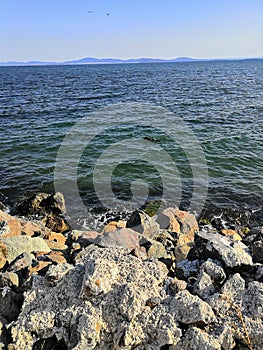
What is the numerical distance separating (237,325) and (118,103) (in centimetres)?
3568

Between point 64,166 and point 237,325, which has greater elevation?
point 237,325

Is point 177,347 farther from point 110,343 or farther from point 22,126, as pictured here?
point 22,126

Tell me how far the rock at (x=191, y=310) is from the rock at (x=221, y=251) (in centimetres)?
138

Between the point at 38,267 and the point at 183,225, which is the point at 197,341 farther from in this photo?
the point at 183,225

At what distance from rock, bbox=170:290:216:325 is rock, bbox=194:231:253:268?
1.38 m

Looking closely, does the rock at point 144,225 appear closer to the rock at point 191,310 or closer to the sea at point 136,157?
the sea at point 136,157

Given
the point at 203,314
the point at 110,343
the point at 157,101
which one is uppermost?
the point at 203,314

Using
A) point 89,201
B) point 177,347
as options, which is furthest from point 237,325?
point 89,201

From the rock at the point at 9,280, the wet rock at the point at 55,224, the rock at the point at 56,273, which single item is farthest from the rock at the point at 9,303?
the wet rock at the point at 55,224

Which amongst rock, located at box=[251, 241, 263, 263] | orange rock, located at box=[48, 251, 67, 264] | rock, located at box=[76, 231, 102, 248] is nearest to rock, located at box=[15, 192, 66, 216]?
rock, located at box=[76, 231, 102, 248]

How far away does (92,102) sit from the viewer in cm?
4028

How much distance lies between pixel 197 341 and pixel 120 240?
391 cm

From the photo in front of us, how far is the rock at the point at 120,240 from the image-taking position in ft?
26.3

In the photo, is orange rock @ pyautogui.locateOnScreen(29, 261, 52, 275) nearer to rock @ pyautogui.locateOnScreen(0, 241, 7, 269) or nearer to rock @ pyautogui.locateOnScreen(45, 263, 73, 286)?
rock @ pyautogui.locateOnScreen(45, 263, 73, 286)
